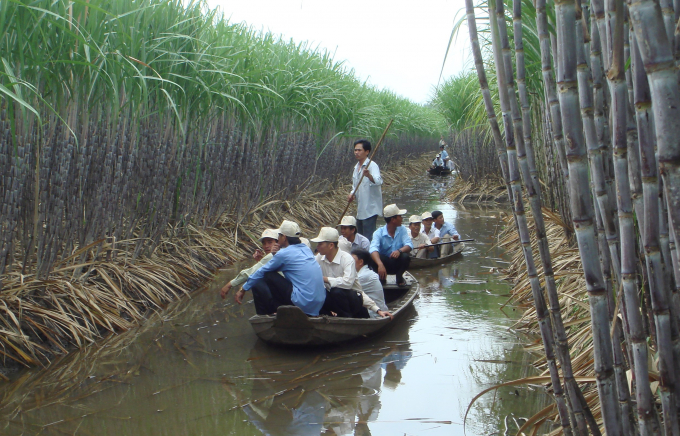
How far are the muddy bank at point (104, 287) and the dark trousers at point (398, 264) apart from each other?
2.00 metres

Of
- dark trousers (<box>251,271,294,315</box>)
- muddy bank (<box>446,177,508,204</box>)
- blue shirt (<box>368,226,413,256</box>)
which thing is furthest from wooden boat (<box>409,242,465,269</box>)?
muddy bank (<box>446,177,508,204</box>)

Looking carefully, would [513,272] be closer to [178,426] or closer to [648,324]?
[178,426]

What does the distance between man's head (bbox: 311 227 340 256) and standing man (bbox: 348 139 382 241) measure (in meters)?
2.03

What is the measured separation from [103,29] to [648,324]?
4723mm

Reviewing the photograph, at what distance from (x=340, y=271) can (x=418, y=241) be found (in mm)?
3200

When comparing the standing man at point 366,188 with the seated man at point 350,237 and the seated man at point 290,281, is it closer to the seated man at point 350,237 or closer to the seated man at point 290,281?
the seated man at point 350,237

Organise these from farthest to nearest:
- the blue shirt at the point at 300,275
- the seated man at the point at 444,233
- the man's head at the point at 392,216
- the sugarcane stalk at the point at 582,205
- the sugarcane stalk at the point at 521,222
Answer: the seated man at the point at 444,233 < the man's head at the point at 392,216 < the blue shirt at the point at 300,275 < the sugarcane stalk at the point at 521,222 < the sugarcane stalk at the point at 582,205

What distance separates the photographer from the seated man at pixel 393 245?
677 cm

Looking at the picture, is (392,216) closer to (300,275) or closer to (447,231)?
(300,275)

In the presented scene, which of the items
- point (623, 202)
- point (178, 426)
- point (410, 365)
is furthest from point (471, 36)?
point (410, 365)

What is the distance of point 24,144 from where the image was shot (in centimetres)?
447

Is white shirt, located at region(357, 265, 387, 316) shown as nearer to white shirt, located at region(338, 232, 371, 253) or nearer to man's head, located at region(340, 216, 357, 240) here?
white shirt, located at region(338, 232, 371, 253)

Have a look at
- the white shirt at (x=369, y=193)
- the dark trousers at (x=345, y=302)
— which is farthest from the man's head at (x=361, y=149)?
the dark trousers at (x=345, y=302)

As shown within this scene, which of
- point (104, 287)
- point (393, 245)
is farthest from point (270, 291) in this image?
point (393, 245)
